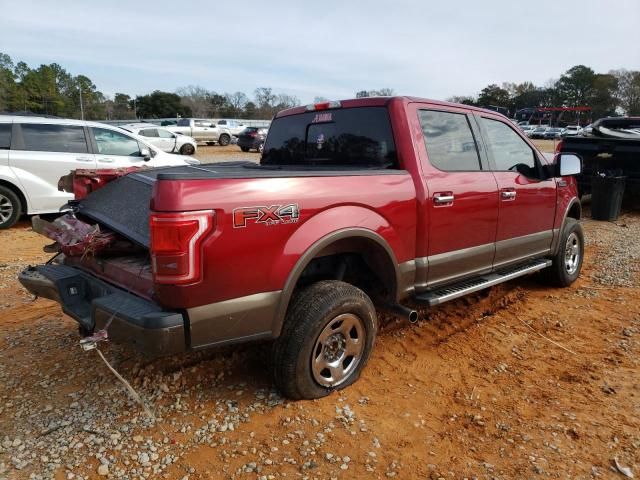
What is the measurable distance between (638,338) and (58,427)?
14.9 ft

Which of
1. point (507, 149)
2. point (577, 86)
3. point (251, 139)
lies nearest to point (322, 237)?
point (507, 149)

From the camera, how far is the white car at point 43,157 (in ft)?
23.9

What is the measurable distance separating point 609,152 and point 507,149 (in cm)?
671

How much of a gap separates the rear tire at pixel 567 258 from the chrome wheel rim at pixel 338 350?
3.09 m

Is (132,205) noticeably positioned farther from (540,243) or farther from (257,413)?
(540,243)

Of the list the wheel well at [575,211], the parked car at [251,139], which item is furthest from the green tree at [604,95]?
the wheel well at [575,211]

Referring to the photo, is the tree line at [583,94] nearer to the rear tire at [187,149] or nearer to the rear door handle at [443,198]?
the rear tire at [187,149]

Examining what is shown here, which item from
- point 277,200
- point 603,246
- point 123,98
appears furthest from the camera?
point 123,98

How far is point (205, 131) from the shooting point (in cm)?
3197

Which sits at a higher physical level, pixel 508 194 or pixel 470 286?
A: pixel 508 194

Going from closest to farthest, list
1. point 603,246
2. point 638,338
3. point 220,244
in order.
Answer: point 220,244, point 638,338, point 603,246

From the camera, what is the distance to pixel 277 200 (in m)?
2.59

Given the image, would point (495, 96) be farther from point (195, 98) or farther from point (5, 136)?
point (5, 136)

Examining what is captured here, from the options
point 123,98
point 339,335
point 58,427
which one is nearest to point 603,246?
point 339,335
